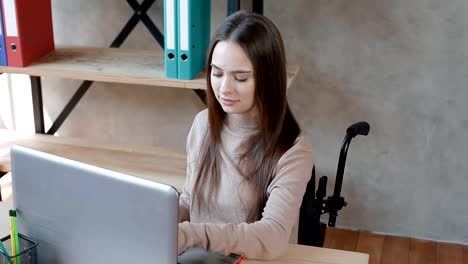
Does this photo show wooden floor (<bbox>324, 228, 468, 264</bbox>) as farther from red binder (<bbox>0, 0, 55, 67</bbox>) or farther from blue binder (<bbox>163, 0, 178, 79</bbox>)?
red binder (<bbox>0, 0, 55, 67</bbox>)

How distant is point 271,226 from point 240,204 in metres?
0.17

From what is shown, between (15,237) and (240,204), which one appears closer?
(15,237)

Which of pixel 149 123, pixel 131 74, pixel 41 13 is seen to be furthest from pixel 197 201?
pixel 149 123

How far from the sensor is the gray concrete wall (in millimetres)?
2041

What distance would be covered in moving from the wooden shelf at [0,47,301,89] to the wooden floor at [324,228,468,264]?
2.77ft

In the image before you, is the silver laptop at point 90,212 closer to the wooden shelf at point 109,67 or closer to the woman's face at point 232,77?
the woman's face at point 232,77

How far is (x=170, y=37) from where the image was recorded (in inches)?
65.1

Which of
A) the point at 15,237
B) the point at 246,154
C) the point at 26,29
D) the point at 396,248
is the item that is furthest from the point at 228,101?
the point at 396,248

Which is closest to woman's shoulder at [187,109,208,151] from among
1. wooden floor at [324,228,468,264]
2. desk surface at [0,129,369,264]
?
desk surface at [0,129,369,264]

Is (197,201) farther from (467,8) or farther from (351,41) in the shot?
(467,8)

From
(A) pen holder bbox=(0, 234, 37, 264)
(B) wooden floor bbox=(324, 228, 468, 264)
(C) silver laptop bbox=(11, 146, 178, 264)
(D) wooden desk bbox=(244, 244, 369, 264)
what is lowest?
(B) wooden floor bbox=(324, 228, 468, 264)

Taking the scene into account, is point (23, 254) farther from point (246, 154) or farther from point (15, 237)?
point (246, 154)

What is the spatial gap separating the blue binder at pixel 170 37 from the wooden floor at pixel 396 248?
1090 millimetres

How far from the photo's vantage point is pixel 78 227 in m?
0.92
